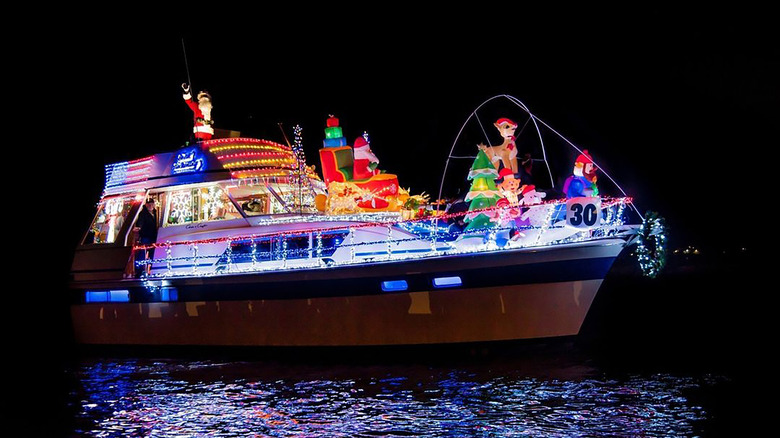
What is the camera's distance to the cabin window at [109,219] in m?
19.7

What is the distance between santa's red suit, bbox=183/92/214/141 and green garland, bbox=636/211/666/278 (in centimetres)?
1027

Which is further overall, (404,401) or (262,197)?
(262,197)

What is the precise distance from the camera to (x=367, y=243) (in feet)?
50.0

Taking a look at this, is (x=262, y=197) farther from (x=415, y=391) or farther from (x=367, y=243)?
(x=415, y=391)

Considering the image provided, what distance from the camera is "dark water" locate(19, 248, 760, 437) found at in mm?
11055

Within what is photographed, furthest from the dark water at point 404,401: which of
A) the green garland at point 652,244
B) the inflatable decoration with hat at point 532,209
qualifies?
the inflatable decoration with hat at point 532,209

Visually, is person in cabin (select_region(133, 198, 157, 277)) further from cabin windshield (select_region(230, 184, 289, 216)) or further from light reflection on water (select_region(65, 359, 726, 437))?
light reflection on water (select_region(65, 359, 726, 437))

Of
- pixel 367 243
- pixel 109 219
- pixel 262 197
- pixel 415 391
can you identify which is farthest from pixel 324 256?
pixel 109 219

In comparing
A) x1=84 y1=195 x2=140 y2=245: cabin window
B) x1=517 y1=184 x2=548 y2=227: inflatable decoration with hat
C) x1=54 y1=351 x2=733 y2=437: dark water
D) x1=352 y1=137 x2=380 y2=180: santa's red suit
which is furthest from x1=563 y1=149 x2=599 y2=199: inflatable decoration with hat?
x1=84 y1=195 x2=140 y2=245: cabin window

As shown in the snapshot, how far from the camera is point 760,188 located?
63.3 metres

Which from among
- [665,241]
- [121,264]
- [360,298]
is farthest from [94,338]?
[665,241]

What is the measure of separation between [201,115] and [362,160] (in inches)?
192

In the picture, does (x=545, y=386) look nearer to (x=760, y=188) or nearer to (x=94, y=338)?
(x=94, y=338)

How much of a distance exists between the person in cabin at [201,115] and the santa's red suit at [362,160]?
4.36 m
